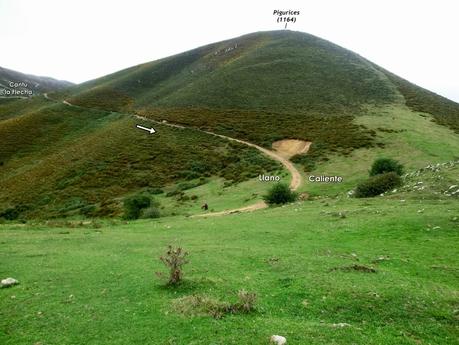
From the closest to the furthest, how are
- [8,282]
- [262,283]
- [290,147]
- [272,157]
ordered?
[262,283]
[8,282]
[272,157]
[290,147]

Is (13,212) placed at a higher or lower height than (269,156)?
lower

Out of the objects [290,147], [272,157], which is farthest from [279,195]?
[290,147]

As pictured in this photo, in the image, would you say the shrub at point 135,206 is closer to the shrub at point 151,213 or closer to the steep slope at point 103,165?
the shrub at point 151,213

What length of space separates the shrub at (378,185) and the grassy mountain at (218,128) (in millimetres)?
6782

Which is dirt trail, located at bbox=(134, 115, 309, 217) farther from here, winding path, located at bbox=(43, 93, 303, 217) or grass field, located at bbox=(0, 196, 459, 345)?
grass field, located at bbox=(0, 196, 459, 345)

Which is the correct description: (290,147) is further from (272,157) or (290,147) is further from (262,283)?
(262,283)

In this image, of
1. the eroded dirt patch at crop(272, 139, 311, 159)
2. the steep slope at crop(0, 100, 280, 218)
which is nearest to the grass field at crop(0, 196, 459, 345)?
the steep slope at crop(0, 100, 280, 218)

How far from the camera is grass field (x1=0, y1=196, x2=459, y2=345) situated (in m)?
11.1

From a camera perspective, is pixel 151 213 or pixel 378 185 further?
pixel 151 213

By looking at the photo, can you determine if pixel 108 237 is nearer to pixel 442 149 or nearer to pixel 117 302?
pixel 117 302

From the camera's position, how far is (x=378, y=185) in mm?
33562

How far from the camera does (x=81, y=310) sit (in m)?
12.9

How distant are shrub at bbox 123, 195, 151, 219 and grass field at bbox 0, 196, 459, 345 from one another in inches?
615

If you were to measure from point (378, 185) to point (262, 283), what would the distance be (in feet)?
71.3
